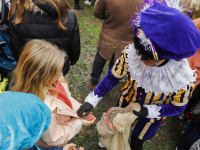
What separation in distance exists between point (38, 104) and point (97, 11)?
6.56 feet

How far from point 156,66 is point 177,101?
433 mm

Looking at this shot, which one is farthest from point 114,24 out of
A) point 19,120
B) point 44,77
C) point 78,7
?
point 78,7

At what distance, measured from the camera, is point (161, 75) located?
4.81ft

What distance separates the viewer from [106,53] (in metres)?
2.77

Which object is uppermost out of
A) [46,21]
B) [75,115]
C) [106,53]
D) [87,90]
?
[46,21]

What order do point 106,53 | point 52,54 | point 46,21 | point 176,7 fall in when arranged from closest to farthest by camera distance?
1. point 176,7
2. point 52,54
3. point 46,21
4. point 106,53

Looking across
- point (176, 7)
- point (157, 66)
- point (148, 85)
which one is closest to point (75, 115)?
point (148, 85)

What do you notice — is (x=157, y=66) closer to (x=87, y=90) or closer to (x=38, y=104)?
(x=38, y=104)

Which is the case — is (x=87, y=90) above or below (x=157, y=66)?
below

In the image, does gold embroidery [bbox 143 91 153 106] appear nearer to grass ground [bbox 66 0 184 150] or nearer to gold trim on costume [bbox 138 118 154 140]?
gold trim on costume [bbox 138 118 154 140]

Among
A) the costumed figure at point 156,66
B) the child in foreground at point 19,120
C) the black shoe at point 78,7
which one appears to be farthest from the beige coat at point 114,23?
the black shoe at point 78,7

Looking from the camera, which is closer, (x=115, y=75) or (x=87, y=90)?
(x=115, y=75)

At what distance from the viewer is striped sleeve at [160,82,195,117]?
1.50 metres

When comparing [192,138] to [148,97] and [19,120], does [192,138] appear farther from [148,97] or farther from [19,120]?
[19,120]
